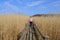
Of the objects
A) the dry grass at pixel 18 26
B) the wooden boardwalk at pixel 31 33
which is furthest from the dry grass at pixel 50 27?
the wooden boardwalk at pixel 31 33

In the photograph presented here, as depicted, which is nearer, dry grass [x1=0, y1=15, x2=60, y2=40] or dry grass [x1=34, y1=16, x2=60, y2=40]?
dry grass [x1=0, y1=15, x2=60, y2=40]

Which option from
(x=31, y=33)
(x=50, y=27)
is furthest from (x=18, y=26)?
(x=50, y=27)

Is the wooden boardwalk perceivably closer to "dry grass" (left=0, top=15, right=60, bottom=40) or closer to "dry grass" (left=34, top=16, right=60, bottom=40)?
"dry grass" (left=0, top=15, right=60, bottom=40)

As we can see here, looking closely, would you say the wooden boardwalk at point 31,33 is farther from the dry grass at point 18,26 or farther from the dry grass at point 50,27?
the dry grass at point 50,27

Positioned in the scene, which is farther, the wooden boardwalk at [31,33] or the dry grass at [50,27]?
the dry grass at [50,27]

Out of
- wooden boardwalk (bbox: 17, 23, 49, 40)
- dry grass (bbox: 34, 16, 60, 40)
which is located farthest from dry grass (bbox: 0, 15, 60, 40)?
wooden boardwalk (bbox: 17, 23, 49, 40)

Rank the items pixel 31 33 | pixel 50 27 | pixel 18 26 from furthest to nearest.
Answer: pixel 50 27, pixel 18 26, pixel 31 33

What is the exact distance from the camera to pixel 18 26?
13.6 feet

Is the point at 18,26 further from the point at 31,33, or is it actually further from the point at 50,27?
the point at 50,27

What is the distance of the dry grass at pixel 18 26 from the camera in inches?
148

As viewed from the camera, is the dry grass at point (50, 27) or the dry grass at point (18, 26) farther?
the dry grass at point (50, 27)

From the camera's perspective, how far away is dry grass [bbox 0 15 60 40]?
3.76 meters

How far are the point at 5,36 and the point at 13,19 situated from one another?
685 millimetres

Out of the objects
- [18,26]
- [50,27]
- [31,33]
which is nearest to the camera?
[31,33]
